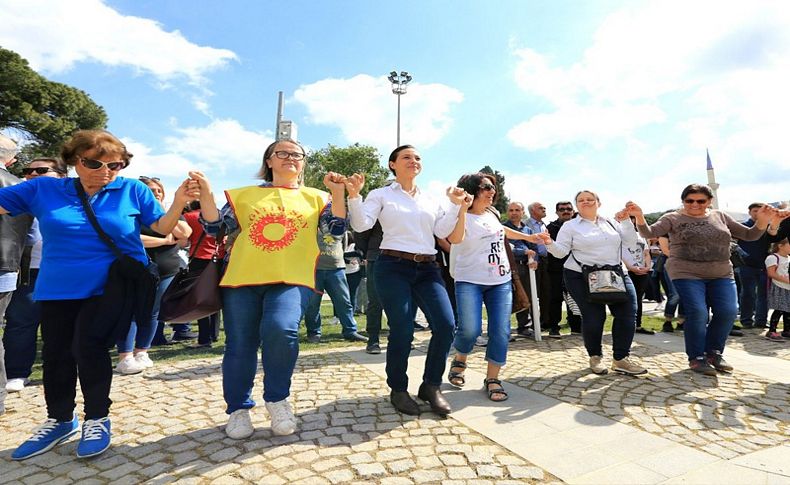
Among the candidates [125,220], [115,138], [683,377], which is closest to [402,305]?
[125,220]

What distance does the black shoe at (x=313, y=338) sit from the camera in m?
6.62

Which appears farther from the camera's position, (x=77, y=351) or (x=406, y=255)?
(x=406, y=255)

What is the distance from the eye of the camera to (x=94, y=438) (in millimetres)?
2750

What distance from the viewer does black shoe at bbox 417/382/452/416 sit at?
334 cm

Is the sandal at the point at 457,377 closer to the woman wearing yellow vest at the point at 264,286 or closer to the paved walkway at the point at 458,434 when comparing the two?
the paved walkway at the point at 458,434

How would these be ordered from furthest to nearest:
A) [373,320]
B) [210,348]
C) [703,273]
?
[210,348] → [373,320] → [703,273]

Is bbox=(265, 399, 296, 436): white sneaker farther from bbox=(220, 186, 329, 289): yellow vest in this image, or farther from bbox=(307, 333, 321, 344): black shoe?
bbox=(307, 333, 321, 344): black shoe

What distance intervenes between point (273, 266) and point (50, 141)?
36973 millimetres

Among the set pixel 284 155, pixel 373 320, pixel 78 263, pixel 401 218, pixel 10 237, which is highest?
pixel 284 155

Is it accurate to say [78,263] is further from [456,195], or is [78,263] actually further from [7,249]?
[456,195]

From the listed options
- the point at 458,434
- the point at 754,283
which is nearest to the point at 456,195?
the point at 458,434

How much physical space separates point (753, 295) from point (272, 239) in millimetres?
9025

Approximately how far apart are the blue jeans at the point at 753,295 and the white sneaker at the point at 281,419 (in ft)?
28.1

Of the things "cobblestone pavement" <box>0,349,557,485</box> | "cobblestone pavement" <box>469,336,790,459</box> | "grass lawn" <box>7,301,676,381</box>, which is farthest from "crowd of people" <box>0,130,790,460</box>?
"grass lawn" <box>7,301,676,381</box>
